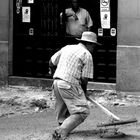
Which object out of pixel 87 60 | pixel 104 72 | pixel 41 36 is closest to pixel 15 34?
pixel 41 36

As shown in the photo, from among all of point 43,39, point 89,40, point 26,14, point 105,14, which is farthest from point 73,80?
point 26,14

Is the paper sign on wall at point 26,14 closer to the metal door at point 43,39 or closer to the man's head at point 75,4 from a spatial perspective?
the metal door at point 43,39

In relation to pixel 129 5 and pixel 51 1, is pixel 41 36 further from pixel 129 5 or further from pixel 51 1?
pixel 129 5

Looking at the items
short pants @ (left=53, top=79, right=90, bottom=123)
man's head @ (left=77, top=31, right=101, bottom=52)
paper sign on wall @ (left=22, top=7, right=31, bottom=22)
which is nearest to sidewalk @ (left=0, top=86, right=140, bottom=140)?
short pants @ (left=53, top=79, right=90, bottom=123)

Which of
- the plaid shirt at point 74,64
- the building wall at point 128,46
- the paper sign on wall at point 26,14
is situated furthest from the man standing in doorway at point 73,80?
the paper sign on wall at point 26,14

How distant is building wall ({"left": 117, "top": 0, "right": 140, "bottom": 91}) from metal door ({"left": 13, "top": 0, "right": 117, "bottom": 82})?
36 cm

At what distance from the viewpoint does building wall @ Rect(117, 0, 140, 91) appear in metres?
12.3

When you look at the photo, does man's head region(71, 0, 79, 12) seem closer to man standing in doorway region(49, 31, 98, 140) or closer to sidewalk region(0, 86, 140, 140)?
sidewalk region(0, 86, 140, 140)

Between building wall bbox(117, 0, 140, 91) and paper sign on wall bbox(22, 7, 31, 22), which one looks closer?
building wall bbox(117, 0, 140, 91)

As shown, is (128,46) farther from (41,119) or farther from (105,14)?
(41,119)

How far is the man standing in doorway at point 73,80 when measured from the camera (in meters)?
8.09

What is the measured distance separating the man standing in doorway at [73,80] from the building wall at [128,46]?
4.17 m

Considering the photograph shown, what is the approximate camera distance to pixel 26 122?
991cm

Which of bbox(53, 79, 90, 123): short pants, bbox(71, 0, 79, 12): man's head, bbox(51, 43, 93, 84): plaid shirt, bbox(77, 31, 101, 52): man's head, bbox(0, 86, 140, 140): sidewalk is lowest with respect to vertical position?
bbox(0, 86, 140, 140): sidewalk
